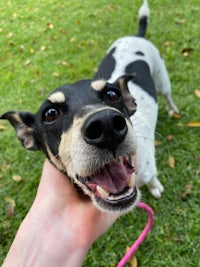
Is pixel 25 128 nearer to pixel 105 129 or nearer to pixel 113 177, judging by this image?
pixel 113 177

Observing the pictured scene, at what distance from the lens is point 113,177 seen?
7.83 ft

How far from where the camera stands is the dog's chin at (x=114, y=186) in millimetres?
2340

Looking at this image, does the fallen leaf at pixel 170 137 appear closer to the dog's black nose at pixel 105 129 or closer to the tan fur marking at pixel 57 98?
the tan fur marking at pixel 57 98

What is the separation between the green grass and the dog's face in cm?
98

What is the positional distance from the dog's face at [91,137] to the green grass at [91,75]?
0.98m

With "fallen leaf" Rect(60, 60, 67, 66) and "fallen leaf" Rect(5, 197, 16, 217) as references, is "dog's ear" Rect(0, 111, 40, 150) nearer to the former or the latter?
"fallen leaf" Rect(5, 197, 16, 217)

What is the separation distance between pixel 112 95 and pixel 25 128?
2.85 ft

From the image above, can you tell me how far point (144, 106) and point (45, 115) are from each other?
4.96 ft

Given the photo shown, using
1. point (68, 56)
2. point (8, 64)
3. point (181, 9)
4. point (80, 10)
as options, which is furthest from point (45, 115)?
point (80, 10)

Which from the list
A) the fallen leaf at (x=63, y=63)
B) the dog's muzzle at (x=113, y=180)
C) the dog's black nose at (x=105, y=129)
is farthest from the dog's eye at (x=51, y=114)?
the fallen leaf at (x=63, y=63)

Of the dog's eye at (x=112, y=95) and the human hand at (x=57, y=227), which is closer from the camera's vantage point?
the human hand at (x=57, y=227)

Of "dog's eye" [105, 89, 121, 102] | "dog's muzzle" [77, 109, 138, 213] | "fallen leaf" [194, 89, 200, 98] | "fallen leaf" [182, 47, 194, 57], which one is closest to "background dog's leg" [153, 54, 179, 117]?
"fallen leaf" [194, 89, 200, 98]

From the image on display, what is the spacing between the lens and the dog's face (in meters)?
2.06

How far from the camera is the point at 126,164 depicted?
2.46 meters
